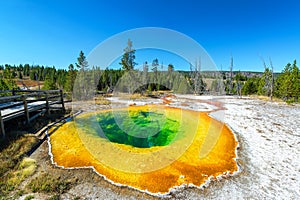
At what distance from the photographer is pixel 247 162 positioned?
17.5ft

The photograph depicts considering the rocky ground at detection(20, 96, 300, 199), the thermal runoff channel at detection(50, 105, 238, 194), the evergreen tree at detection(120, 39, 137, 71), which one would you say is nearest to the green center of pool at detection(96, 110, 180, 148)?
the thermal runoff channel at detection(50, 105, 238, 194)

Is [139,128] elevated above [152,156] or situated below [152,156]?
below

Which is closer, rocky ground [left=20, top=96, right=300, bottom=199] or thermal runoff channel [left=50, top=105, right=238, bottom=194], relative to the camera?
rocky ground [left=20, top=96, right=300, bottom=199]

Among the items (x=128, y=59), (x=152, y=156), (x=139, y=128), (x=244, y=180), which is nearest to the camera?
(x=244, y=180)

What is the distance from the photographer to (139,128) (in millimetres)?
11070

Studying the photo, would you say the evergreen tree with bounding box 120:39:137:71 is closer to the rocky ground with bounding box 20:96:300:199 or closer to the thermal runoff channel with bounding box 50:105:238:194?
the thermal runoff channel with bounding box 50:105:238:194

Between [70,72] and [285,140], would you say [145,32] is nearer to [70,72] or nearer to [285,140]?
[285,140]

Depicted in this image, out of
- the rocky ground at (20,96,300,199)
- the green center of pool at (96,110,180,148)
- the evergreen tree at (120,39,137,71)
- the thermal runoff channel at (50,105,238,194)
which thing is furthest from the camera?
the evergreen tree at (120,39,137,71)

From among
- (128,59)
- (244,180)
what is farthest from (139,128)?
(128,59)

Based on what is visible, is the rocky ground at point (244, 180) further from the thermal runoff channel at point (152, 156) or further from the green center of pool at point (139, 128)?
the green center of pool at point (139, 128)

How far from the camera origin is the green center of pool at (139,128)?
8562 mm

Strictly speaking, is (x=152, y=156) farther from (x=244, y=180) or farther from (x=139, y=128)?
(x=139, y=128)

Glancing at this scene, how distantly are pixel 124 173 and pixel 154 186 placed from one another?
1134mm

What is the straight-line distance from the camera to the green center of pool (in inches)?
337
